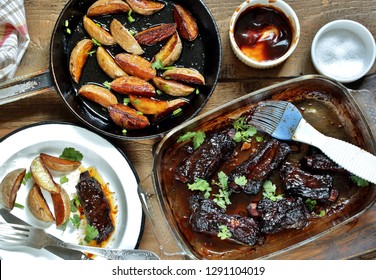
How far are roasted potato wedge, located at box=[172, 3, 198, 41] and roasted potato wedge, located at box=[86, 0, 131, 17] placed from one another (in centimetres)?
23

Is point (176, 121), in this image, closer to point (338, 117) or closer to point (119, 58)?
point (119, 58)

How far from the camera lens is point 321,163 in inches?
124

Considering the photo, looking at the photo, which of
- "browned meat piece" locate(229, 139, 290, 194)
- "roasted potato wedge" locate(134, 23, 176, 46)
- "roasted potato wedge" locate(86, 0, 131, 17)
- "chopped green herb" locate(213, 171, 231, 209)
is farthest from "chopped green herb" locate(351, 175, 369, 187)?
"roasted potato wedge" locate(86, 0, 131, 17)

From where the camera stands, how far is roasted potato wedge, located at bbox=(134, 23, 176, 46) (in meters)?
3.30

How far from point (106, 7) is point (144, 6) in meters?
0.18

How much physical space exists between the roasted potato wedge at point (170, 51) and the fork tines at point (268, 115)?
0.46 metres

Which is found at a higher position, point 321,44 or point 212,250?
point 321,44

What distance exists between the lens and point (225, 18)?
11.0 feet

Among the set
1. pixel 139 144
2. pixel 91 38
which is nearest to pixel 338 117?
pixel 139 144

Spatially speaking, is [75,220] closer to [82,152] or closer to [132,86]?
[82,152]

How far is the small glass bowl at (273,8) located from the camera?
3223 millimetres

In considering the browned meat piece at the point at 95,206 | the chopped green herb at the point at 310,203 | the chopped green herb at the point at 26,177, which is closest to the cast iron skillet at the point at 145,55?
the browned meat piece at the point at 95,206

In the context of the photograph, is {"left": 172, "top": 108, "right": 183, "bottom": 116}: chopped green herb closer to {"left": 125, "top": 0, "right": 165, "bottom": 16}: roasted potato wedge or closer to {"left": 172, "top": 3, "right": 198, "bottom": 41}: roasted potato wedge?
{"left": 172, "top": 3, "right": 198, "bottom": 41}: roasted potato wedge

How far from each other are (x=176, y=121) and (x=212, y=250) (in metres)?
0.61
